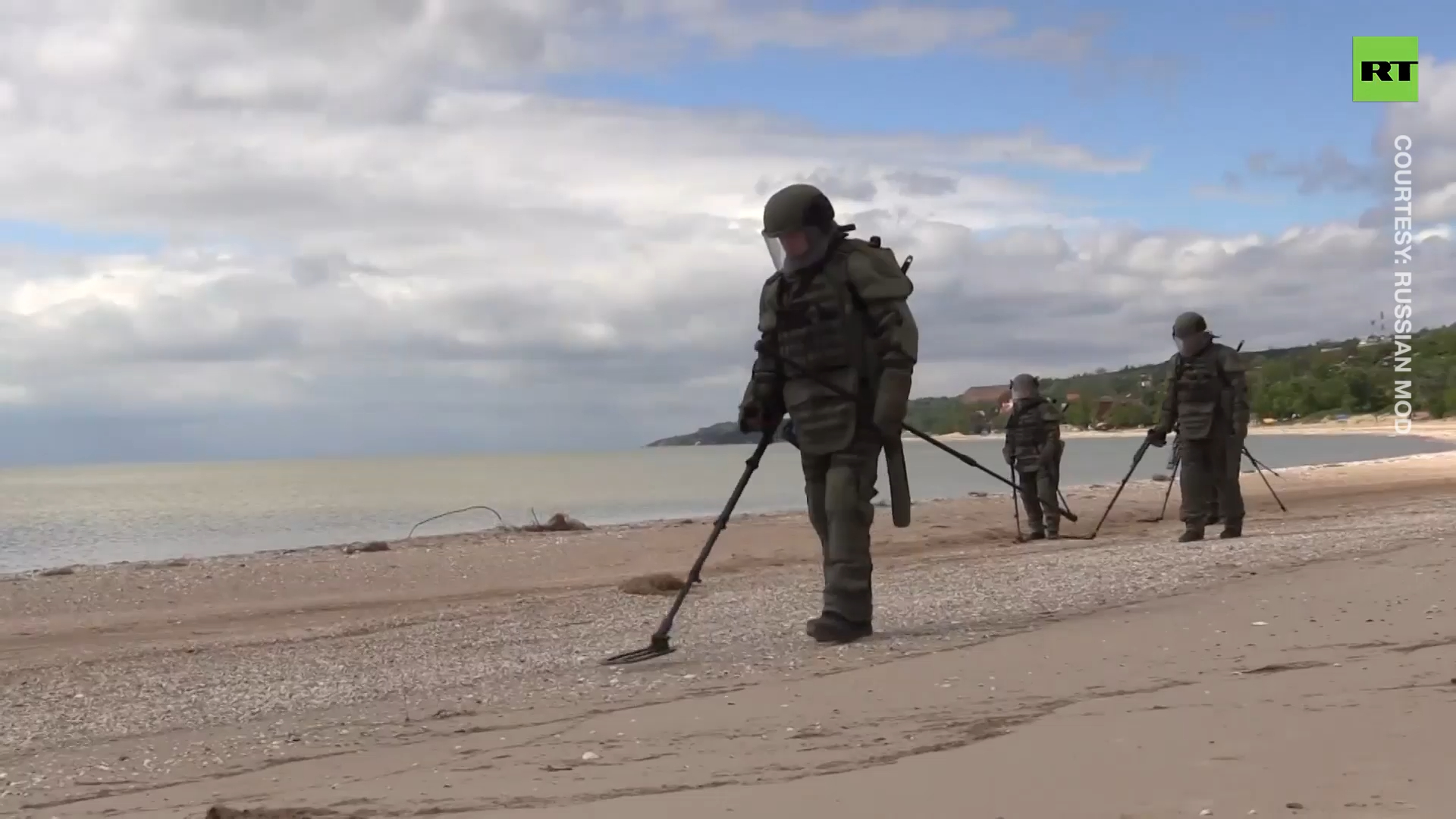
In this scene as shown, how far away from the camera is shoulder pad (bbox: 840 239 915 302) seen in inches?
340

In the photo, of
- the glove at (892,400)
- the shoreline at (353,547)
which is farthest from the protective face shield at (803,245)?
the shoreline at (353,547)

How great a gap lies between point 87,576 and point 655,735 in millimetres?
17105

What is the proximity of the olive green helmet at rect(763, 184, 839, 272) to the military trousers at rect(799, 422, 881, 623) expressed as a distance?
3.76ft

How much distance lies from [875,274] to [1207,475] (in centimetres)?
911

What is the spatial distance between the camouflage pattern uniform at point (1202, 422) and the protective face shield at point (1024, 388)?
4.80 m

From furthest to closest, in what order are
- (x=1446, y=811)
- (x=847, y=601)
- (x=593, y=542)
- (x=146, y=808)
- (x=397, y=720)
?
(x=593, y=542) < (x=847, y=601) < (x=397, y=720) < (x=146, y=808) < (x=1446, y=811)

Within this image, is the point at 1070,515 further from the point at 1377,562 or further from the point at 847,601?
the point at 847,601

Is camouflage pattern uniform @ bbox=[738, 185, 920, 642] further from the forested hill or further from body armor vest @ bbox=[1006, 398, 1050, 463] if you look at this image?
the forested hill

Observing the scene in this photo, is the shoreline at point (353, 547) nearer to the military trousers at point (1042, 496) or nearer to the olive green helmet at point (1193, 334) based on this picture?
the military trousers at point (1042, 496)

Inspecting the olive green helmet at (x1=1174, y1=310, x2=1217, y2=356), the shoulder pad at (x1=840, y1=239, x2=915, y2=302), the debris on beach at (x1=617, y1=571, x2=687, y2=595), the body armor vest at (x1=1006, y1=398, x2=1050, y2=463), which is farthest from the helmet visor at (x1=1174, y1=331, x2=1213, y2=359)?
the shoulder pad at (x1=840, y1=239, x2=915, y2=302)

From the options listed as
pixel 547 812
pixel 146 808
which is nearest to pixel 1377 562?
pixel 547 812

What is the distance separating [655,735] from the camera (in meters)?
5.98

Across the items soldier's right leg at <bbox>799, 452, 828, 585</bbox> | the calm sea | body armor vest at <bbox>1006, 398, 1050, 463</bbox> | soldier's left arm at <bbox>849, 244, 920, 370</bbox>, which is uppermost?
soldier's left arm at <bbox>849, 244, 920, 370</bbox>

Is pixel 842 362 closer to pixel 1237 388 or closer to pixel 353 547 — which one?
pixel 1237 388
